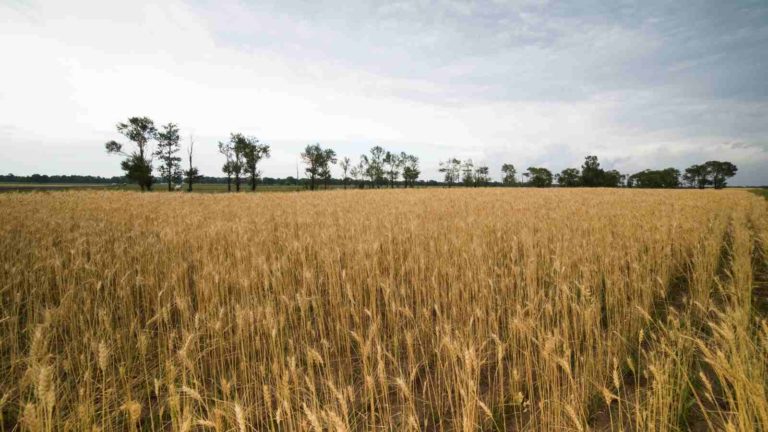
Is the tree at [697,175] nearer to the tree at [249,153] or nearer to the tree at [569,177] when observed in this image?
the tree at [569,177]

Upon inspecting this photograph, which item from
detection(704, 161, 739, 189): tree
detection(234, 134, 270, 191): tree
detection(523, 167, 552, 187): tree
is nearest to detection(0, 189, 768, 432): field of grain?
detection(234, 134, 270, 191): tree

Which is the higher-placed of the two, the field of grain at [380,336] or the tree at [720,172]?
the tree at [720,172]

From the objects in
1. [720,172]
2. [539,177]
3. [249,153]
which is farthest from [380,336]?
[720,172]

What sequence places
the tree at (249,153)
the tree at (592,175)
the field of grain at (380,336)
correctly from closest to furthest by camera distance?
the field of grain at (380,336) < the tree at (249,153) < the tree at (592,175)

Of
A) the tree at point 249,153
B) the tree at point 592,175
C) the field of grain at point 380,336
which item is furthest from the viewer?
the tree at point 592,175

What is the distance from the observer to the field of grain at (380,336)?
1.89m

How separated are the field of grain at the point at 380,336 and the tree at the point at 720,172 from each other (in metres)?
147

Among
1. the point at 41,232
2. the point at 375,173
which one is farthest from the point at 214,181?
the point at 41,232

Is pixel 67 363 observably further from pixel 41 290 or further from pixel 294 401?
pixel 41 290

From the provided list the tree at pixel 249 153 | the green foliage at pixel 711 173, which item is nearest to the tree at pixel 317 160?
the tree at pixel 249 153

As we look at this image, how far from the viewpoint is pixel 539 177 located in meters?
109

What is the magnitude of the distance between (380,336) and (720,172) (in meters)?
157

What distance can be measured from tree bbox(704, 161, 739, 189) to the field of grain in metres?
147

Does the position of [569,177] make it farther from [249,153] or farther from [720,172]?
[249,153]
